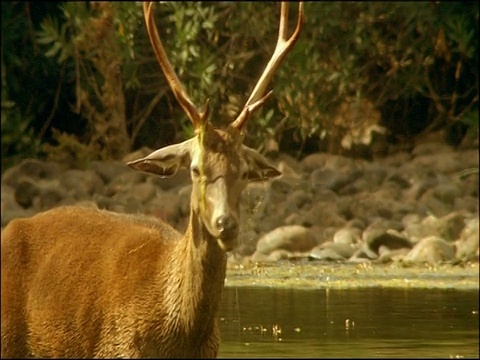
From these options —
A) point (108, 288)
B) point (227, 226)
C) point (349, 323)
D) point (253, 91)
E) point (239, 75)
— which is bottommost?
point (349, 323)

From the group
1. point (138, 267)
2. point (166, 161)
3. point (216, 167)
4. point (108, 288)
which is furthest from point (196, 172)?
point (108, 288)

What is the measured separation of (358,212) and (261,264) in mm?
2155

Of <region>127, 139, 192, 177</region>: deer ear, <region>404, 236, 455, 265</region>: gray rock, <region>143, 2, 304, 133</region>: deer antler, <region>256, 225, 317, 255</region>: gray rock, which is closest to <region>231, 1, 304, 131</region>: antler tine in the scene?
<region>143, 2, 304, 133</region>: deer antler

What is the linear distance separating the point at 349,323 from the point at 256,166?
9.90ft

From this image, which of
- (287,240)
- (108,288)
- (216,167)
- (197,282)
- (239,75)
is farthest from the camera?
(239,75)

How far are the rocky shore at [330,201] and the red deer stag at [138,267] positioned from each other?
6.05 metres

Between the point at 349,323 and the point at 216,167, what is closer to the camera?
the point at 216,167

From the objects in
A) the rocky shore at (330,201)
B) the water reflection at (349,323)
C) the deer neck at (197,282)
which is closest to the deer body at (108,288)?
the deer neck at (197,282)

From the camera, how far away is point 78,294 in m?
8.06

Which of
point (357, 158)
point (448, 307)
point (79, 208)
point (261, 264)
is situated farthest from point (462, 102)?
point (79, 208)

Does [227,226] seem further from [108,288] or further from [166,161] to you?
[108,288]

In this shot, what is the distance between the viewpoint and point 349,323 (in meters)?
10.6

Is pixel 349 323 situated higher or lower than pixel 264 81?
lower

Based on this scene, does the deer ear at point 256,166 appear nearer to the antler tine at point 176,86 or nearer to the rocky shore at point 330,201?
the antler tine at point 176,86
